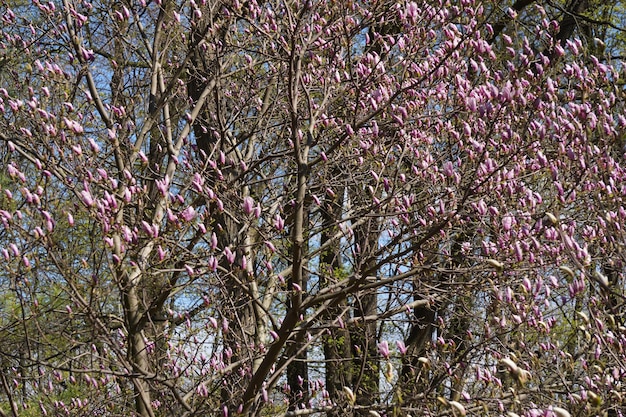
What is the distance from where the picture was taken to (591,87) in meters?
5.11

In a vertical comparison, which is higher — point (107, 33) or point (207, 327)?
point (107, 33)

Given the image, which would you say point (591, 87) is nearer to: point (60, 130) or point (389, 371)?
point (389, 371)

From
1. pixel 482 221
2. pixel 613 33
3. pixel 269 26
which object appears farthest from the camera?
pixel 613 33

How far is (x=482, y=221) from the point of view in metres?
4.68

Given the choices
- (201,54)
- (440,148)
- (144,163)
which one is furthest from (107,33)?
(440,148)

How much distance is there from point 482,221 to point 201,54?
13.2 ft

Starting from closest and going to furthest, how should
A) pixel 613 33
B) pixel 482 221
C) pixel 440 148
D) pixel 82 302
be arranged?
pixel 82 302 < pixel 482 221 < pixel 440 148 < pixel 613 33

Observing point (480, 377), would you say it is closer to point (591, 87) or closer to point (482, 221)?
point (482, 221)

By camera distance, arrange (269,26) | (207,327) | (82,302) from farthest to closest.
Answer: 1. (207,327)
2. (269,26)
3. (82,302)

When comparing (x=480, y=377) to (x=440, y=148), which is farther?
(x=440, y=148)

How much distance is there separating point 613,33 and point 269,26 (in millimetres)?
8448

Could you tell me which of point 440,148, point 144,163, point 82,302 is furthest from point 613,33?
point 82,302

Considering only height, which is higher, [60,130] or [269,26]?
[269,26]

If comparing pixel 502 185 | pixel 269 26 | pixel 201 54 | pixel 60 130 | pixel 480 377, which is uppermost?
pixel 201 54
